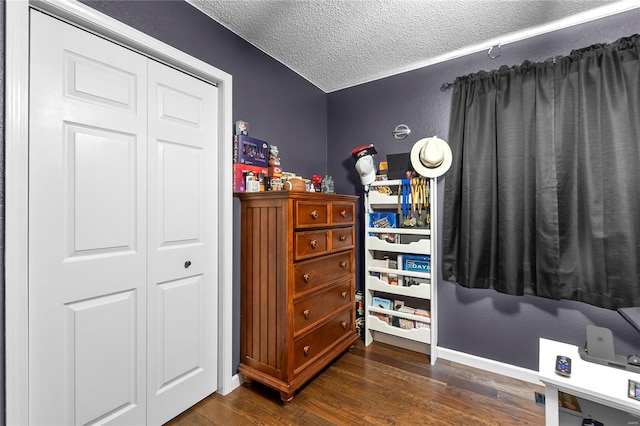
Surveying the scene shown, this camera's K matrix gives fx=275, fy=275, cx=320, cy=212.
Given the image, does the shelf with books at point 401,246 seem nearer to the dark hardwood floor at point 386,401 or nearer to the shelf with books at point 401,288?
the shelf with books at point 401,288

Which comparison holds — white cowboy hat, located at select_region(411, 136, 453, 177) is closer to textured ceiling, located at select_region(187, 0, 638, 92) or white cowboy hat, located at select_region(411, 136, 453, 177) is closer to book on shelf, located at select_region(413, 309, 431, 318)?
textured ceiling, located at select_region(187, 0, 638, 92)

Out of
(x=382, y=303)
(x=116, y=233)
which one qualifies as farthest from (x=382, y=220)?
(x=116, y=233)

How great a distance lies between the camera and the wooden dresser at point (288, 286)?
1715 mm

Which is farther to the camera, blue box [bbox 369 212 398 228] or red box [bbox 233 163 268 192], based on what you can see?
blue box [bbox 369 212 398 228]

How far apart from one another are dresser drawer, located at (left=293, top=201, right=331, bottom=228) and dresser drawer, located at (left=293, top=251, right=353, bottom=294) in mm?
253

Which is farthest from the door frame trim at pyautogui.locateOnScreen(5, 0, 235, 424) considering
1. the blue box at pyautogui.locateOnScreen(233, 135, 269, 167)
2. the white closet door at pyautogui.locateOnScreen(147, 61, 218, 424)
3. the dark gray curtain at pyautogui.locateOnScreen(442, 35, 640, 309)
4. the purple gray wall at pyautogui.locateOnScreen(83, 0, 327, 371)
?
the dark gray curtain at pyautogui.locateOnScreen(442, 35, 640, 309)

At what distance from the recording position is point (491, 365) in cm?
209

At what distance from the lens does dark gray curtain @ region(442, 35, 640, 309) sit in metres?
1.64

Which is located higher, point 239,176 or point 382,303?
point 239,176

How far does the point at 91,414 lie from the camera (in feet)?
4.27

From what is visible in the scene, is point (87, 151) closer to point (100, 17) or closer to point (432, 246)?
point (100, 17)

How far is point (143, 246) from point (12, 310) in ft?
1.70

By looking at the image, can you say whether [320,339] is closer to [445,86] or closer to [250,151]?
[250,151]

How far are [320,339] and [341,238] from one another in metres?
0.76
